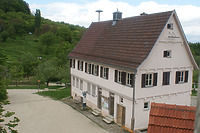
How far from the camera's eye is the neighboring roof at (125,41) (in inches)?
698

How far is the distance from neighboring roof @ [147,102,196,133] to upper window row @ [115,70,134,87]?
372 inches

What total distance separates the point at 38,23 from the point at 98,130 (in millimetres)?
93527

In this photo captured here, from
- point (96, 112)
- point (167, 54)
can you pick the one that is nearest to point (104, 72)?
point (96, 112)

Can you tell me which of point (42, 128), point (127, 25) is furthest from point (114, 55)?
point (42, 128)

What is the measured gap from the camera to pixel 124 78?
59.8 feet

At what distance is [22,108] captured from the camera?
81.6 feet

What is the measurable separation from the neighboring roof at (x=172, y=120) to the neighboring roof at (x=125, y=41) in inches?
366

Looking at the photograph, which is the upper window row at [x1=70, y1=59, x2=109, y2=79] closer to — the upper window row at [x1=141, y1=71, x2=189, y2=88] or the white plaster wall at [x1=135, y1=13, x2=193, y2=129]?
the upper window row at [x1=141, y1=71, x2=189, y2=88]

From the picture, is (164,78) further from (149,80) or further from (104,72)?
(104,72)

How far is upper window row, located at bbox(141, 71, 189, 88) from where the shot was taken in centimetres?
1742

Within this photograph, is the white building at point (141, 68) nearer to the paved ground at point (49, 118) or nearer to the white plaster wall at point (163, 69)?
the white plaster wall at point (163, 69)

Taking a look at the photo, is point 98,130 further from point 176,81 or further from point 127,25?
A: point 127,25

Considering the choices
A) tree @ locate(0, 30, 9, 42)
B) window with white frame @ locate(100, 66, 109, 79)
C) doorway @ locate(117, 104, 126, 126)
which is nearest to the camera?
doorway @ locate(117, 104, 126, 126)

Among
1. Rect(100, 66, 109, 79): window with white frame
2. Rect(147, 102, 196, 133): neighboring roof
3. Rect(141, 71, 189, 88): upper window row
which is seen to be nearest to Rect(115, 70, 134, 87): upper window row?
Rect(141, 71, 189, 88): upper window row
